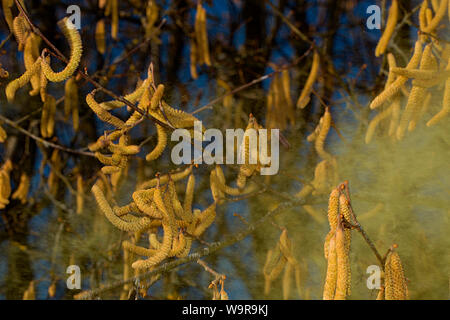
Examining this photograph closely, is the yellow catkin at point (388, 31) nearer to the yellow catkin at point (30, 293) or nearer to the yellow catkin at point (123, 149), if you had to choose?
the yellow catkin at point (123, 149)

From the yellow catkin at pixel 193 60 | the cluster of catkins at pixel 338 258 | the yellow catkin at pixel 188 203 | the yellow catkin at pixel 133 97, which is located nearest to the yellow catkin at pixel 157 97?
the yellow catkin at pixel 133 97

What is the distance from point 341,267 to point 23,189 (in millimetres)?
1096

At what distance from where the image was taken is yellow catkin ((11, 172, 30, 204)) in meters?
1.35

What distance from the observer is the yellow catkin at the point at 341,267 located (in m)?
0.48

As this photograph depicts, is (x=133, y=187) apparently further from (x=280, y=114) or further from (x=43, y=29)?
(x=43, y=29)

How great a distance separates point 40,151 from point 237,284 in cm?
67

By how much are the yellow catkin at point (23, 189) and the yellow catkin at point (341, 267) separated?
1069mm

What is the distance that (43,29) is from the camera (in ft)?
4.63

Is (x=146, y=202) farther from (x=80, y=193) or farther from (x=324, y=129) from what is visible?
(x=80, y=193)

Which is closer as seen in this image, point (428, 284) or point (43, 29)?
point (428, 284)

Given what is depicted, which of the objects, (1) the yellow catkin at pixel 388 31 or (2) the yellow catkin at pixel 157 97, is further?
(1) the yellow catkin at pixel 388 31

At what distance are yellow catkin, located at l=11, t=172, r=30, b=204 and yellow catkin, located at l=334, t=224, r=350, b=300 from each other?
1.07 meters

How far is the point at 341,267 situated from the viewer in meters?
0.48
